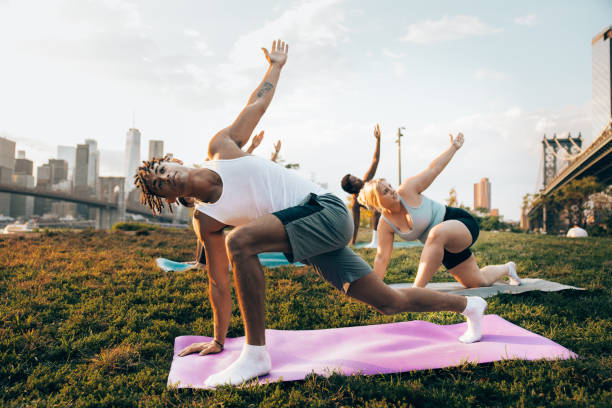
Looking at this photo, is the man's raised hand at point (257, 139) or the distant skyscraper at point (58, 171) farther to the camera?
the distant skyscraper at point (58, 171)

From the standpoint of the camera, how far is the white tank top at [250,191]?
2273 millimetres

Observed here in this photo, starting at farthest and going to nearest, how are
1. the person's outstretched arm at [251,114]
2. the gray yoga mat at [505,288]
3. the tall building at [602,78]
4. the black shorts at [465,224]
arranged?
the tall building at [602,78] < the gray yoga mat at [505,288] < the black shorts at [465,224] < the person's outstretched arm at [251,114]

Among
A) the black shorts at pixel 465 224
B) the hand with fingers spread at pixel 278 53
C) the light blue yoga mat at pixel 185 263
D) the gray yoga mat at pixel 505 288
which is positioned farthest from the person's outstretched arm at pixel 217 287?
the light blue yoga mat at pixel 185 263

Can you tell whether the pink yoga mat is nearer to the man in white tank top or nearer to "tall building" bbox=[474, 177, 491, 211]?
the man in white tank top

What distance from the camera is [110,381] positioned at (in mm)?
2287

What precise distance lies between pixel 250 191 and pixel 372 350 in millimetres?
1351

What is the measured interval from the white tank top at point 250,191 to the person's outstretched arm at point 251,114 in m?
0.14

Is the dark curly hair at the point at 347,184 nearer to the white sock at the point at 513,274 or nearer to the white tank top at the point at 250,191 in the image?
the white sock at the point at 513,274

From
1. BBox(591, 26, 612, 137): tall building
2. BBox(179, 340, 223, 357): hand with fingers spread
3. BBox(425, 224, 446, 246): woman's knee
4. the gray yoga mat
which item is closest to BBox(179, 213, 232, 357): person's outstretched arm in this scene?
BBox(179, 340, 223, 357): hand with fingers spread

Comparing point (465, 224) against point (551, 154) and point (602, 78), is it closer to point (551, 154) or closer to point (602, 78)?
point (551, 154)

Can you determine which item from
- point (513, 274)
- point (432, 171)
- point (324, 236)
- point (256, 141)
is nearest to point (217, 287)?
point (324, 236)

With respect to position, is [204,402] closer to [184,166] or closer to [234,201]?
[234,201]

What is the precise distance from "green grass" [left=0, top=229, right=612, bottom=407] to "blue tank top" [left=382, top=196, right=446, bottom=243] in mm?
830

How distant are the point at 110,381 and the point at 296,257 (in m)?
1.30
